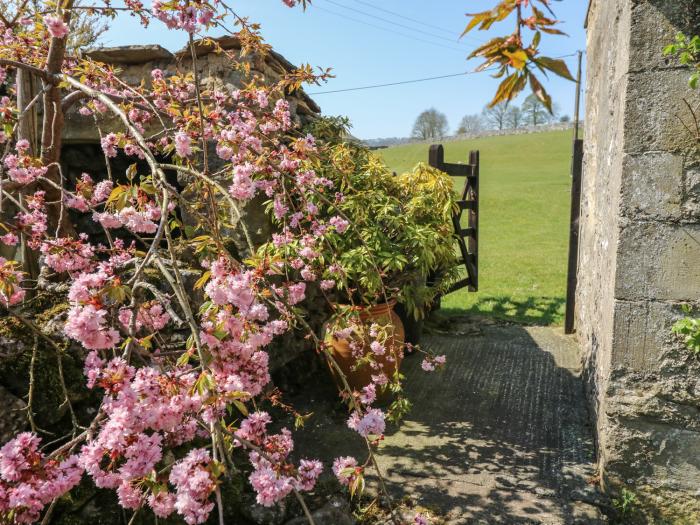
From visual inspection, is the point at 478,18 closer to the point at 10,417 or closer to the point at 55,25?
the point at 55,25

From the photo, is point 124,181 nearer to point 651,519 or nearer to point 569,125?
point 651,519

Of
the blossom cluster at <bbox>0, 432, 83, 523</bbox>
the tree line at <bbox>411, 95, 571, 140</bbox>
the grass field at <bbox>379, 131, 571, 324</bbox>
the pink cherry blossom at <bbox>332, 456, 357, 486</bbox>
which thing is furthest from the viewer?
the tree line at <bbox>411, 95, 571, 140</bbox>

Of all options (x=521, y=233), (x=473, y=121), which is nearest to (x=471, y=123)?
(x=473, y=121)

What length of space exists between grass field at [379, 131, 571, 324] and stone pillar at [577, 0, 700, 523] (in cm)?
278

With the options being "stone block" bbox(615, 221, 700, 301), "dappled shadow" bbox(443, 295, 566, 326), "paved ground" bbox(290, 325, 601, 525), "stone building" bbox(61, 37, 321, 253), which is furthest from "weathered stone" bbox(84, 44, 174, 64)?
"dappled shadow" bbox(443, 295, 566, 326)

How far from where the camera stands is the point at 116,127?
154 inches

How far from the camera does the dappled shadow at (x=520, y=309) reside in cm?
590

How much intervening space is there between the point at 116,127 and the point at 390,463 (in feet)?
10.5

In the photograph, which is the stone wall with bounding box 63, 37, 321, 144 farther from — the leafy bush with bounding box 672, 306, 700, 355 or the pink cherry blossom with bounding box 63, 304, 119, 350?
the leafy bush with bounding box 672, 306, 700, 355

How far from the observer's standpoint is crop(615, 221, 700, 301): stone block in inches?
85.8

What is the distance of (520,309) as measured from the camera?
6383mm

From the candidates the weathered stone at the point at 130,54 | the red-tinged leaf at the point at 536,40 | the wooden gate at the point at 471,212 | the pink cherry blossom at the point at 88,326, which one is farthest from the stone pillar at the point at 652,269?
the wooden gate at the point at 471,212

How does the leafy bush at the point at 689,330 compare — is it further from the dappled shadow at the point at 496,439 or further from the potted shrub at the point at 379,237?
the potted shrub at the point at 379,237

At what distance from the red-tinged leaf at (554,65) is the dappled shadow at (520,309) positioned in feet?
15.5
